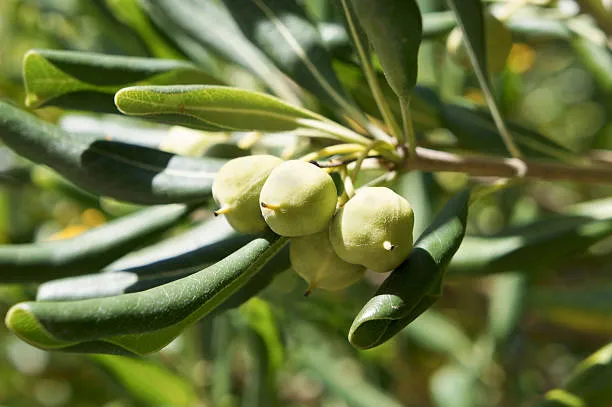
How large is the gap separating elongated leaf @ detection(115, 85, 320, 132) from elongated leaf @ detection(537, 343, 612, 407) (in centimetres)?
81

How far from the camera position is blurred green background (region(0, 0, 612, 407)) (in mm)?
2111

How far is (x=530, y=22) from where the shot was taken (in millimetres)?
1823

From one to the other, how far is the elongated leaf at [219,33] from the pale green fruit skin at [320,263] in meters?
0.62

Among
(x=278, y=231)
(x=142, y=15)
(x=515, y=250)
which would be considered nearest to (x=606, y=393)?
(x=515, y=250)

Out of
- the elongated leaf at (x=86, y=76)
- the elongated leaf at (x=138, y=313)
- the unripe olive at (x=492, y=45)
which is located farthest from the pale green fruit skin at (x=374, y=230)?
the unripe olive at (x=492, y=45)

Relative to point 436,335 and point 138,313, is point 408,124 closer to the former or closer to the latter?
point 138,313

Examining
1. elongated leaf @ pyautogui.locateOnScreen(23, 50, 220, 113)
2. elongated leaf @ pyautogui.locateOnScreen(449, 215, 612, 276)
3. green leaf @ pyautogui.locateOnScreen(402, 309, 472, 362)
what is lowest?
green leaf @ pyautogui.locateOnScreen(402, 309, 472, 362)

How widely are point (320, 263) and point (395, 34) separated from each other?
341 millimetres

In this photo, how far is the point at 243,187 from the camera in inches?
42.6

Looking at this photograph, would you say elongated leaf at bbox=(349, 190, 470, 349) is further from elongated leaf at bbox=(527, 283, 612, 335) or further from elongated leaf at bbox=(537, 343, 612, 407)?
elongated leaf at bbox=(527, 283, 612, 335)

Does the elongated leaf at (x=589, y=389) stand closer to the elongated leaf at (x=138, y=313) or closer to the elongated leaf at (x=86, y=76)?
the elongated leaf at (x=138, y=313)

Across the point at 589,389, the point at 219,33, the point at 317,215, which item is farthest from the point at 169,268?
the point at 589,389

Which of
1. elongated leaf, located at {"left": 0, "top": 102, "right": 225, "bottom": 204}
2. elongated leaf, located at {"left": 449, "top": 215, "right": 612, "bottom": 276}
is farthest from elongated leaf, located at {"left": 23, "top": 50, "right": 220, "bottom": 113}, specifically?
elongated leaf, located at {"left": 449, "top": 215, "right": 612, "bottom": 276}

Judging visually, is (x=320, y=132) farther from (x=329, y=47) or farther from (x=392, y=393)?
(x=392, y=393)
